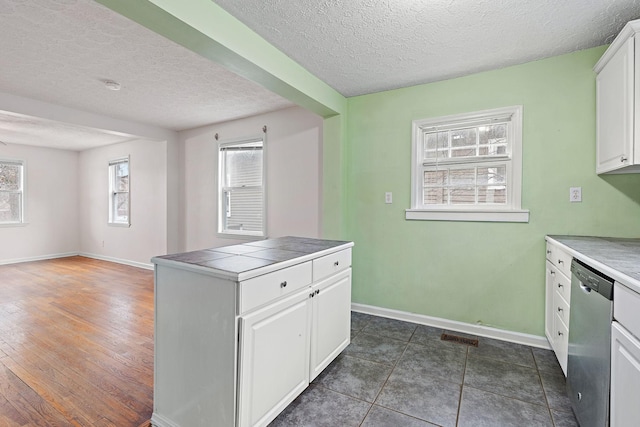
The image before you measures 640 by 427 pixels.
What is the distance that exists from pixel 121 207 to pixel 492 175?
630cm

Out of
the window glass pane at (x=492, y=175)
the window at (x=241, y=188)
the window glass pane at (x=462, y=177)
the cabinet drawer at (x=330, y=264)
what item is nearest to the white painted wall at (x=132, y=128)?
the window at (x=241, y=188)

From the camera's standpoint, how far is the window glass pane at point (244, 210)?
13.4 ft

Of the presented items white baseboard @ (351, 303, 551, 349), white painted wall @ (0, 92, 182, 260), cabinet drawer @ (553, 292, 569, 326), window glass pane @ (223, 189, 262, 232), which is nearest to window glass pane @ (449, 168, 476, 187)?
cabinet drawer @ (553, 292, 569, 326)

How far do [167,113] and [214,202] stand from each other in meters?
1.33

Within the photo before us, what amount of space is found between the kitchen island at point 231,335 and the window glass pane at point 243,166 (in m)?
2.42

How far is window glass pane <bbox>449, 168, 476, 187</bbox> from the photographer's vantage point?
2736 mm

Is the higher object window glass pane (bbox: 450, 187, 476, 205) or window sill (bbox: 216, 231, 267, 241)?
window glass pane (bbox: 450, 187, 476, 205)

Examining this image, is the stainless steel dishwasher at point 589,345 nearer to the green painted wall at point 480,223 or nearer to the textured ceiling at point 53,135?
the green painted wall at point 480,223

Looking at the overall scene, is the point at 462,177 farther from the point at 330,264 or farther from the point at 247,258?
the point at 247,258

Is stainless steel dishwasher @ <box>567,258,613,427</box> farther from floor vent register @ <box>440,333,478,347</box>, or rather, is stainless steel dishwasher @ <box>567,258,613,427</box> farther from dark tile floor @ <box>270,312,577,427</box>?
floor vent register @ <box>440,333,478,347</box>

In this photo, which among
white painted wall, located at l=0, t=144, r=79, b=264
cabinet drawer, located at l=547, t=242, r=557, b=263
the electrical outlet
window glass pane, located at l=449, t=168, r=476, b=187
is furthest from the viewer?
white painted wall, located at l=0, t=144, r=79, b=264

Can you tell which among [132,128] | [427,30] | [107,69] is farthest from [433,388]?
[132,128]

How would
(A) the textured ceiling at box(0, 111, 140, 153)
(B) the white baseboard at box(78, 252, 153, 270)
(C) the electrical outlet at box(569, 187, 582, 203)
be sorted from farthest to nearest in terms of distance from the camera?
(B) the white baseboard at box(78, 252, 153, 270)
(A) the textured ceiling at box(0, 111, 140, 153)
(C) the electrical outlet at box(569, 187, 582, 203)

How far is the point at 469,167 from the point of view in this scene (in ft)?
8.99
